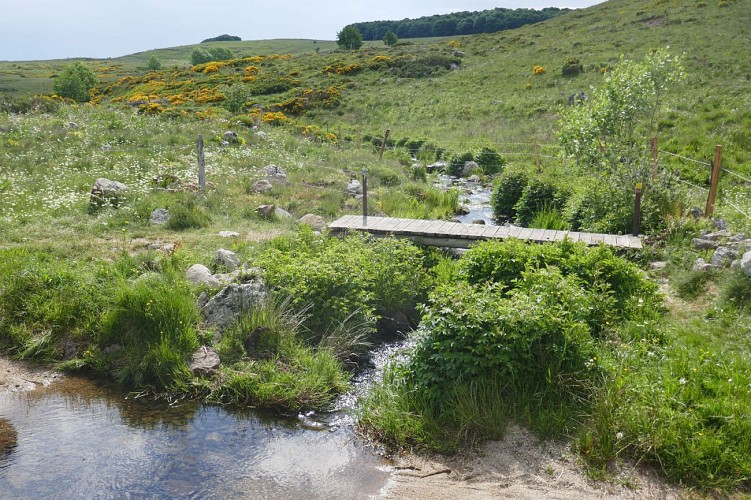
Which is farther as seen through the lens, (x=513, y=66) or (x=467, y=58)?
(x=467, y=58)

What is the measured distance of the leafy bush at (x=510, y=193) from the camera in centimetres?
1739

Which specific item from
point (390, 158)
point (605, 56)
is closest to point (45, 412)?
point (390, 158)

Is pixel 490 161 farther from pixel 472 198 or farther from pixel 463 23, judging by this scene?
pixel 463 23

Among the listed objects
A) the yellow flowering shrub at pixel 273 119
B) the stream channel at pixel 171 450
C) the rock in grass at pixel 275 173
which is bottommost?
the stream channel at pixel 171 450

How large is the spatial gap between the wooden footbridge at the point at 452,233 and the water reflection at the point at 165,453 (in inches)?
226

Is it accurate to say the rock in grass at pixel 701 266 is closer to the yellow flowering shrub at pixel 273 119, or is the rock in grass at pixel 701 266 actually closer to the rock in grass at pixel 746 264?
the rock in grass at pixel 746 264

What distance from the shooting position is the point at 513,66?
4684 centimetres

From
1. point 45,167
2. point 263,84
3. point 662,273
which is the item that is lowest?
point 662,273

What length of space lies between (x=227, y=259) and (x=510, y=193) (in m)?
9.77

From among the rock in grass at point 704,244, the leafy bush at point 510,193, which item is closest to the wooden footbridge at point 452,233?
the rock in grass at point 704,244

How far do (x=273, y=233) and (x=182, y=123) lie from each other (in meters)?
16.2

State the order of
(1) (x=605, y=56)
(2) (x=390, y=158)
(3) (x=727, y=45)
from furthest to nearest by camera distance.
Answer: (1) (x=605, y=56), (3) (x=727, y=45), (2) (x=390, y=158)

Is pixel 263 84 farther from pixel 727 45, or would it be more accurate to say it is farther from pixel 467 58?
pixel 727 45

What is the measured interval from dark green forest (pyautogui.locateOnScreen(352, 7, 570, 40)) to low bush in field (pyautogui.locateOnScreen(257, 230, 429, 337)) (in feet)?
309
